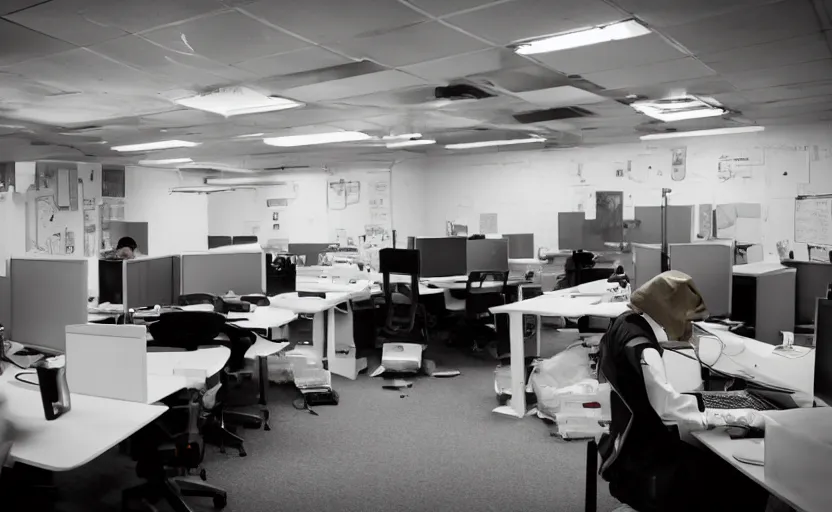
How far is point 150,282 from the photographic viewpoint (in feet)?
14.7

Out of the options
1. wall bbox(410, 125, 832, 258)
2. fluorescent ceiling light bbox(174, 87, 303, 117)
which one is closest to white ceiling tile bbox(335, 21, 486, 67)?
fluorescent ceiling light bbox(174, 87, 303, 117)

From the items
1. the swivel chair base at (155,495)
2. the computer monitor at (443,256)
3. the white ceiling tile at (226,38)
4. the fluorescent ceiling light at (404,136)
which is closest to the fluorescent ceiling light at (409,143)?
the fluorescent ceiling light at (404,136)

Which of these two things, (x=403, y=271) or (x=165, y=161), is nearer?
(x=403, y=271)

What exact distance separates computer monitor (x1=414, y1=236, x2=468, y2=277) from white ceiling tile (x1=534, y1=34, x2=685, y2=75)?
3.18 m

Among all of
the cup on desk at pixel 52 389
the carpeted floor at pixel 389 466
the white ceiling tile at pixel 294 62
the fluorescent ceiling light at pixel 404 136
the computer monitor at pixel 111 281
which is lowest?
the carpeted floor at pixel 389 466

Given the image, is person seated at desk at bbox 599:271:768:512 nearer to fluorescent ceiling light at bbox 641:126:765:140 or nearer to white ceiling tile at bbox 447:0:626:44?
white ceiling tile at bbox 447:0:626:44

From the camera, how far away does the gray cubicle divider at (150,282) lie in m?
4.31

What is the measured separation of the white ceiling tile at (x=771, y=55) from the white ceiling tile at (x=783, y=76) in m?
0.15

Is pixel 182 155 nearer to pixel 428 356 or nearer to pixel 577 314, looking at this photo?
pixel 428 356

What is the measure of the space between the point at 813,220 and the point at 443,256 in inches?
175

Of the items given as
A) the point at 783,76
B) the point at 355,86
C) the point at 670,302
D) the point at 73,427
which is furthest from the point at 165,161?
the point at 670,302

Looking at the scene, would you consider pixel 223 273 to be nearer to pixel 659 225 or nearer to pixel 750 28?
pixel 750 28

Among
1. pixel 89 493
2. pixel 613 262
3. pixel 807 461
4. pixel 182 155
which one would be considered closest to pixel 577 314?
pixel 807 461

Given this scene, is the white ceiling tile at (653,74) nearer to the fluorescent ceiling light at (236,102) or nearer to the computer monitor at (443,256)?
the fluorescent ceiling light at (236,102)
